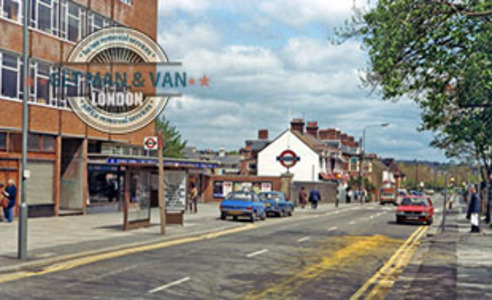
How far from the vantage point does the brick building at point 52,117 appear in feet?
93.3

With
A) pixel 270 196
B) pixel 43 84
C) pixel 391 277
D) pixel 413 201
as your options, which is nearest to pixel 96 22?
pixel 43 84

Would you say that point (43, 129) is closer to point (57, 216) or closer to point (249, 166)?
point (57, 216)

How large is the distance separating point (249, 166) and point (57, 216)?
5517 cm

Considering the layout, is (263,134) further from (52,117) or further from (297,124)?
(52,117)

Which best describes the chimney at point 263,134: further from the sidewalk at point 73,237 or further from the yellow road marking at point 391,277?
the yellow road marking at point 391,277

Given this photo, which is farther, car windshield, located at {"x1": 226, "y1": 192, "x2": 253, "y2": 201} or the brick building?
car windshield, located at {"x1": 226, "y1": 192, "x2": 253, "y2": 201}

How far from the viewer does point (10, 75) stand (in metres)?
28.6

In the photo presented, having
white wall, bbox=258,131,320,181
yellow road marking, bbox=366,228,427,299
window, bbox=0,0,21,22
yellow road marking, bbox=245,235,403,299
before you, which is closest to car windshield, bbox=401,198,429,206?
yellow road marking, bbox=245,235,403,299

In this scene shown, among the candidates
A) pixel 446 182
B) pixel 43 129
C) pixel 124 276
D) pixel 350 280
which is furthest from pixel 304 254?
pixel 43 129

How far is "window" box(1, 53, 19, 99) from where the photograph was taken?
28.2 meters

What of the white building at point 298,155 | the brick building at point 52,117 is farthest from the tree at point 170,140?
the brick building at point 52,117

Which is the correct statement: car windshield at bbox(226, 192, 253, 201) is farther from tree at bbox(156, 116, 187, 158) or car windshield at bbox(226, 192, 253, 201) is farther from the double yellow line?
tree at bbox(156, 116, 187, 158)

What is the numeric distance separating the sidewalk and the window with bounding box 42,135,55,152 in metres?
3.60

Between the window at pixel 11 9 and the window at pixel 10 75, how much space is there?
1.89 metres
